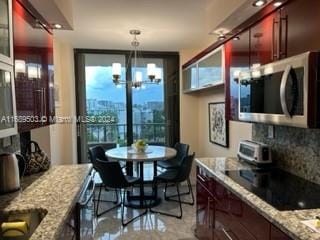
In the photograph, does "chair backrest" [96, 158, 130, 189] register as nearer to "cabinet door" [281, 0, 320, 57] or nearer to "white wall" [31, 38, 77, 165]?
"white wall" [31, 38, 77, 165]

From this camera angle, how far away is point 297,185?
6.23 ft

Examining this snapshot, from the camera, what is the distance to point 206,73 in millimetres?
3627

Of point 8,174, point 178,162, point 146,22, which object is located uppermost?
point 146,22

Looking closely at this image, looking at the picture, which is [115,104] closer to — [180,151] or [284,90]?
[180,151]

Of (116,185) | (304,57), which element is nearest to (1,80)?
(304,57)

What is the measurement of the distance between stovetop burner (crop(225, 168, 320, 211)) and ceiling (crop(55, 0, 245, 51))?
1.33 metres

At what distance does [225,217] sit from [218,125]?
206 cm

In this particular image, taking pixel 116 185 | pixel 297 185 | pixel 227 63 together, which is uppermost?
pixel 227 63

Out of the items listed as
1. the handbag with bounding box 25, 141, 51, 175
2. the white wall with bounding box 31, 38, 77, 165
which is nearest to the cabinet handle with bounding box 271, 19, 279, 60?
the handbag with bounding box 25, 141, 51, 175

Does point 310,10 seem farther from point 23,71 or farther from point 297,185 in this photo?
point 23,71

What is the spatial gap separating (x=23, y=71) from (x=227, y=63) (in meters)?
1.87

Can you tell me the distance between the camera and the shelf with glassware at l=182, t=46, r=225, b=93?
3.11 metres

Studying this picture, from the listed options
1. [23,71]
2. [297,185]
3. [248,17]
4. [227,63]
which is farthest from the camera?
[227,63]

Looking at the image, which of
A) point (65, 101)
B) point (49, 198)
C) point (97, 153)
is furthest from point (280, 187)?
point (65, 101)
